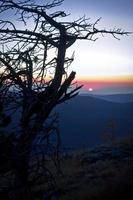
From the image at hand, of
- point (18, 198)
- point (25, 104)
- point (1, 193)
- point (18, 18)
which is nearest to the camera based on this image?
point (1, 193)

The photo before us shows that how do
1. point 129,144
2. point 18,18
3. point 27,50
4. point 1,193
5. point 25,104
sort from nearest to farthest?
point 1,193, point 25,104, point 27,50, point 18,18, point 129,144

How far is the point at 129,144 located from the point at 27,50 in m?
18.2

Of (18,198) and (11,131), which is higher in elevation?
(11,131)

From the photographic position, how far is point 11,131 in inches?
193

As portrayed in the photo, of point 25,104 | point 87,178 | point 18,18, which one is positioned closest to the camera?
point 25,104

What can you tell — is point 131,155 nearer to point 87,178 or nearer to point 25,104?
point 87,178

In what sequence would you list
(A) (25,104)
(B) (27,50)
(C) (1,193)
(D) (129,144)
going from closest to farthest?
(C) (1,193) → (A) (25,104) → (B) (27,50) → (D) (129,144)

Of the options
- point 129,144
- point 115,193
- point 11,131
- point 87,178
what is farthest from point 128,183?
point 129,144

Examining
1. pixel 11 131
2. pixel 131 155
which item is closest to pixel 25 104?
pixel 11 131

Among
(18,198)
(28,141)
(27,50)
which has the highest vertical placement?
(27,50)

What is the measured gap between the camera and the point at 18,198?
16.5 ft

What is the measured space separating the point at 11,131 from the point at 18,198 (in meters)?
0.90

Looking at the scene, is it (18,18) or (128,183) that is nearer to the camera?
(18,18)

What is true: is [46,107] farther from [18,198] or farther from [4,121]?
[18,198]
